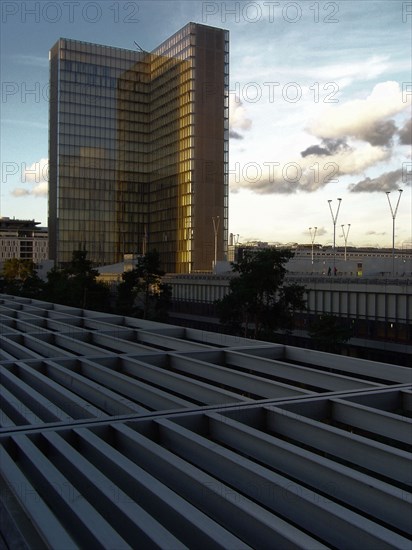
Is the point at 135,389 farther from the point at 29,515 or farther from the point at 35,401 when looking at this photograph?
the point at 29,515

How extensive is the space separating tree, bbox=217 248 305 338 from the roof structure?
26632 mm

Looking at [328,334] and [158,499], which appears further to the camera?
[328,334]

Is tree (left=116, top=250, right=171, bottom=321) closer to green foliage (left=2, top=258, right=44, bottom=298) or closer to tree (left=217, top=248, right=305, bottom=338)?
tree (left=217, top=248, right=305, bottom=338)

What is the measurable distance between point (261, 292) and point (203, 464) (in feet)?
107

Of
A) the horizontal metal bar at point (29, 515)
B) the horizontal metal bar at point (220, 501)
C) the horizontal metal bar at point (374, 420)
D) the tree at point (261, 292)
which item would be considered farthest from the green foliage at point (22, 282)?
the horizontal metal bar at point (29, 515)

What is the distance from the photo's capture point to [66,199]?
132375 mm

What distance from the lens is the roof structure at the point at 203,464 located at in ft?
16.6

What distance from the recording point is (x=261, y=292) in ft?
128

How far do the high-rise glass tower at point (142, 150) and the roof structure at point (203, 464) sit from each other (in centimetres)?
10803

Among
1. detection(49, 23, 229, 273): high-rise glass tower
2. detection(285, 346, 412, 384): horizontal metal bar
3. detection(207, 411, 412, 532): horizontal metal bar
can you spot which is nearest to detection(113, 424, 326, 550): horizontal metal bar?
detection(207, 411, 412, 532): horizontal metal bar

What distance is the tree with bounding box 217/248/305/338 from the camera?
1518 inches

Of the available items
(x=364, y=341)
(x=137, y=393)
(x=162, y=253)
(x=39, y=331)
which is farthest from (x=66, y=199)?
(x=137, y=393)

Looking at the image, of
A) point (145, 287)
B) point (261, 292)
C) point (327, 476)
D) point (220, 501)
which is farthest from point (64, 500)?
point (145, 287)

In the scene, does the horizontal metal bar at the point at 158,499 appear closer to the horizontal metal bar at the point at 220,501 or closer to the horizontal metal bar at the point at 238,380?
the horizontal metal bar at the point at 220,501
